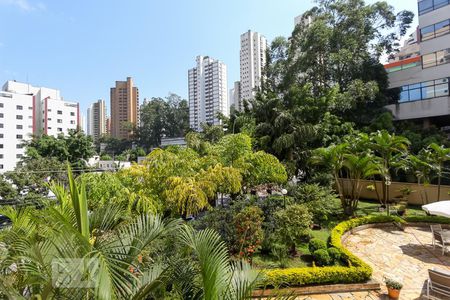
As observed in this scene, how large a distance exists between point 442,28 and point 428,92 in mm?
5292

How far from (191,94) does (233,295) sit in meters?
91.1

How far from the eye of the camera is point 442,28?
21.7m

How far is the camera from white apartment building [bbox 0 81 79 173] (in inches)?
2062

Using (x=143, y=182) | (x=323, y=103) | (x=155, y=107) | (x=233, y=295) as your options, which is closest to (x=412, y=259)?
(x=233, y=295)

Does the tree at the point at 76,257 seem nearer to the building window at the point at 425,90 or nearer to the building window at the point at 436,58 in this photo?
the building window at the point at 425,90

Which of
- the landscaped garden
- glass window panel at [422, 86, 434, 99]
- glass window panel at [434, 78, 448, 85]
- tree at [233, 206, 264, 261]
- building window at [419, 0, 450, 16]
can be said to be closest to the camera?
the landscaped garden

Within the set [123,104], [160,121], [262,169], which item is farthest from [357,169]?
[123,104]

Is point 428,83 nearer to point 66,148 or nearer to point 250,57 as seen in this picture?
point 66,148

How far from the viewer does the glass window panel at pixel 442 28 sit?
21.3 m

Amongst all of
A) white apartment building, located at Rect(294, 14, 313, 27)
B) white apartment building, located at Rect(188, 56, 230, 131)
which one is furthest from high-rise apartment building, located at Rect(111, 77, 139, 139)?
white apartment building, located at Rect(294, 14, 313, 27)

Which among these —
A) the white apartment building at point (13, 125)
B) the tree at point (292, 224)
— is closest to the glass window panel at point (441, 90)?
the tree at point (292, 224)

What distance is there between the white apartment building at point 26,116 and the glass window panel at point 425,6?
6092 centimetres

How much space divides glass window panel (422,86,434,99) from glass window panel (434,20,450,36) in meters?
4.48

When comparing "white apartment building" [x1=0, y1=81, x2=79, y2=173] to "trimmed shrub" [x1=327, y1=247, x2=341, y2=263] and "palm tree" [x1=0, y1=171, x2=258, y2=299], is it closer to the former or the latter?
"palm tree" [x1=0, y1=171, x2=258, y2=299]
